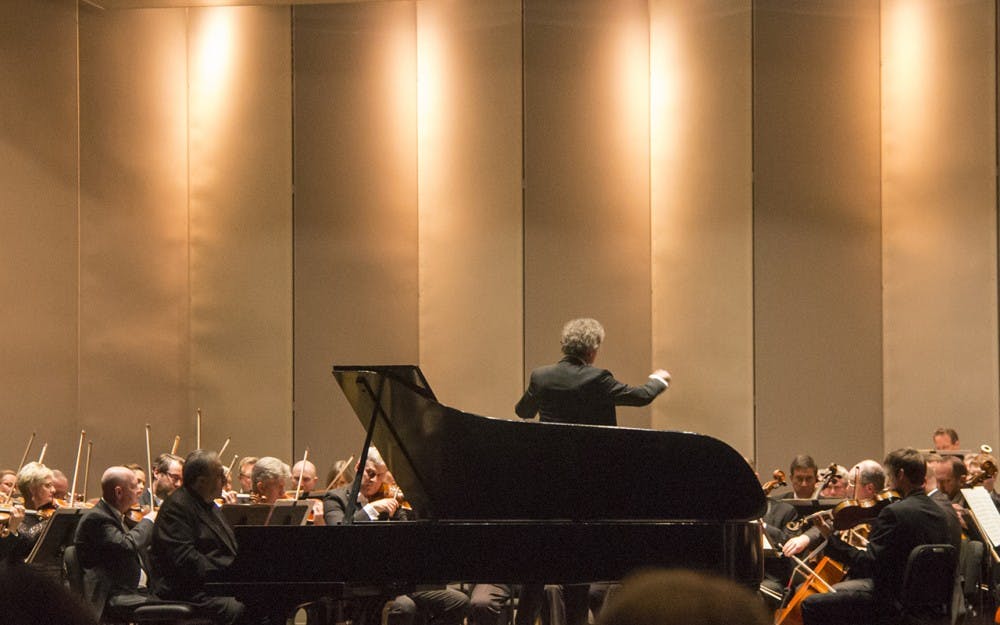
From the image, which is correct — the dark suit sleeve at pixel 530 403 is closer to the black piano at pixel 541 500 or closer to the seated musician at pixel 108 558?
the black piano at pixel 541 500

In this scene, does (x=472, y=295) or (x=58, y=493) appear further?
(x=472, y=295)

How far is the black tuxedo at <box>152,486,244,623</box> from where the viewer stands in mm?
4922

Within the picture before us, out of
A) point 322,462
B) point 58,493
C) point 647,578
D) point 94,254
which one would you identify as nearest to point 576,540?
point 647,578

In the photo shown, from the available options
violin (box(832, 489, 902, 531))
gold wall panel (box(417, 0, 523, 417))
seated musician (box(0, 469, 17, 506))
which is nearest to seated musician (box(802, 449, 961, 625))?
violin (box(832, 489, 902, 531))

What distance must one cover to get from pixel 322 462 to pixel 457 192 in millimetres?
2241

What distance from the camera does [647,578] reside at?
1030 mm

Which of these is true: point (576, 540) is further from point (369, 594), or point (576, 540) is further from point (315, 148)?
point (315, 148)

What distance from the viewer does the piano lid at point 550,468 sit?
413cm

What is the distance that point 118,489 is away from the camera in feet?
17.6

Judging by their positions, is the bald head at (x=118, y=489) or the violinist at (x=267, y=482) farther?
the violinist at (x=267, y=482)

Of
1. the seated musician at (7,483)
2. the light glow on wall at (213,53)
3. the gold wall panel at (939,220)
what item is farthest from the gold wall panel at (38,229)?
the gold wall panel at (939,220)

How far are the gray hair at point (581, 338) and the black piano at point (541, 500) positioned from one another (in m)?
0.85

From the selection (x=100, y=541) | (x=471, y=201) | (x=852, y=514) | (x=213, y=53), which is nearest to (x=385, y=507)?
(x=100, y=541)

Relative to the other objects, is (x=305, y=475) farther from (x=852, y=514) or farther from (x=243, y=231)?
(x=852, y=514)
